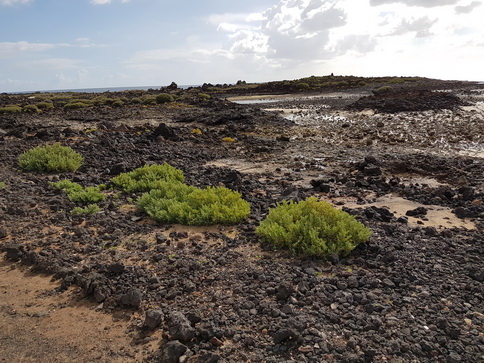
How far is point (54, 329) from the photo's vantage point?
410cm

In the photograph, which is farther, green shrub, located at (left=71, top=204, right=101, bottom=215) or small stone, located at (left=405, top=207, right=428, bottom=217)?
small stone, located at (left=405, top=207, right=428, bottom=217)

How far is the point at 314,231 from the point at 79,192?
5538 millimetres

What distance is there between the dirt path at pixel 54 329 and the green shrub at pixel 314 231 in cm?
260

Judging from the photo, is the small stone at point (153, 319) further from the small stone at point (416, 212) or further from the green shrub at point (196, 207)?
the small stone at point (416, 212)

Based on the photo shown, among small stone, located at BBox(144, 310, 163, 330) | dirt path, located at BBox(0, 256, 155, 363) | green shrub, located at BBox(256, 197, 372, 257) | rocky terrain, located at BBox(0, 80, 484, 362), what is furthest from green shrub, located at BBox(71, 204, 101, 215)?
small stone, located at BBox(144, 310, 163, 330)

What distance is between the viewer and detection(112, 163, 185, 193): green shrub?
30.3 ft

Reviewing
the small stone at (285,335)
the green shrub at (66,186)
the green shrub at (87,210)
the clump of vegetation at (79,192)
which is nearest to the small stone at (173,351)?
the small stone at (285,335)

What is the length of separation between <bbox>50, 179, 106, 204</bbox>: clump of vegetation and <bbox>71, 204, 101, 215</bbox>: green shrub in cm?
55

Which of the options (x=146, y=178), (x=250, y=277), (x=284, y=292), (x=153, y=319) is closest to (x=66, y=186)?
(x=146, y=178)

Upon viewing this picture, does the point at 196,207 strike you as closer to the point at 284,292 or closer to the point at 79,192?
the point at 79,192

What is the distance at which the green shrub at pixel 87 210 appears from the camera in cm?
746

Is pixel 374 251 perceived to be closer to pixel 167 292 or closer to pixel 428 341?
pixel 428 341

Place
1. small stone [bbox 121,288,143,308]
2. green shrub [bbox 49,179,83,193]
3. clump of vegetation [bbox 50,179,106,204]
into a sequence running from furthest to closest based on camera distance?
green shrub [bbox 49,179,83,193] < clump of vegetation [bbox 50,179,106,204] < small stone [bbox 121,288,143,308]

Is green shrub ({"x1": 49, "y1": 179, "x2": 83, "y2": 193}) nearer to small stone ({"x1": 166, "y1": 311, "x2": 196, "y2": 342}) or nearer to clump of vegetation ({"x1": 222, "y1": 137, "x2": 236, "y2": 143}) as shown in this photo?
small stone ({"x1": 166, "y1": 311, "x2": 196, "y2": 342})
